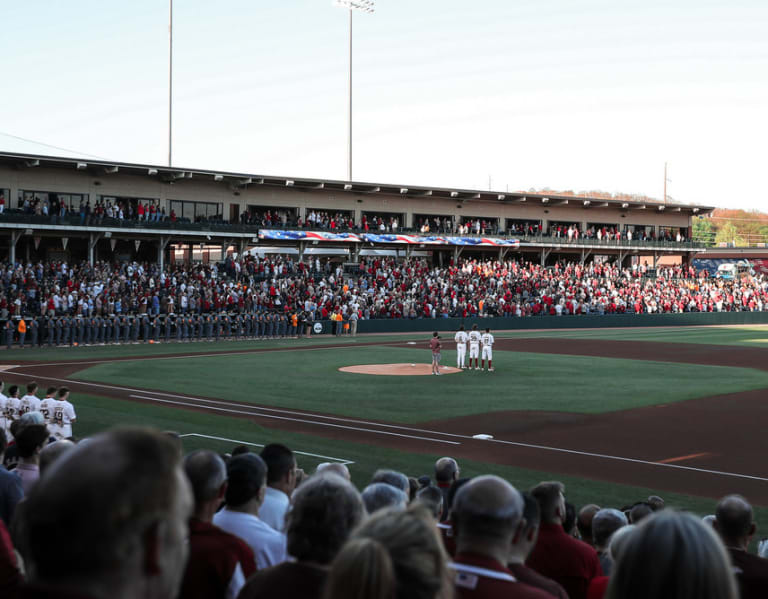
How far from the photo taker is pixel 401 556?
283cm

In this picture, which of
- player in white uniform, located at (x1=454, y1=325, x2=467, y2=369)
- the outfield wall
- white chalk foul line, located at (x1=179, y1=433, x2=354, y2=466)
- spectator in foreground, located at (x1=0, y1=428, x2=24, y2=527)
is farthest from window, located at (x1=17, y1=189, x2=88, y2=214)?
spectator in foreground, located at (x1=0, y1=428, x2=24, y2=527)

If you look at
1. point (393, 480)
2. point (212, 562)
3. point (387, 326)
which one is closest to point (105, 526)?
point (212, 562)

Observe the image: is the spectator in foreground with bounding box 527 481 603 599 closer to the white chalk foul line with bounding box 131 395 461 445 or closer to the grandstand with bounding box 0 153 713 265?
the white chalk foul line with bounding box 131 395 461 445

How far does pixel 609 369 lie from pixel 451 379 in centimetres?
740

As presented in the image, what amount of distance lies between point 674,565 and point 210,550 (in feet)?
8.66

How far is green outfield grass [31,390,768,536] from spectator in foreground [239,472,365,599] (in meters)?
9.02

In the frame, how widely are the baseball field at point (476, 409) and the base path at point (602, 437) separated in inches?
1.8

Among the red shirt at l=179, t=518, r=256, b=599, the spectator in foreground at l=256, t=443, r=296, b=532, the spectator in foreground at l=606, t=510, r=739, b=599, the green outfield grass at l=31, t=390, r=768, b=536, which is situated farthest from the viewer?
the green outfield grass at l=31, t=390, r=768, b=536

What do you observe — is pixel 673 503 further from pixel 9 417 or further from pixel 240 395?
pixel 240 395

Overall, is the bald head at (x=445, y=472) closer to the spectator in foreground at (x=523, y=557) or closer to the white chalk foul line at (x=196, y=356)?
the spectator in foreground at (x=523, y=557)

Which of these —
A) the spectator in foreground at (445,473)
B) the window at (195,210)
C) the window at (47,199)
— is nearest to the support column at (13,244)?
the window at (47,199)

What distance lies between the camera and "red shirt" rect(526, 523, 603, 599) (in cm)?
562

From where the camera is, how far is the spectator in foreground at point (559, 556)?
563cm

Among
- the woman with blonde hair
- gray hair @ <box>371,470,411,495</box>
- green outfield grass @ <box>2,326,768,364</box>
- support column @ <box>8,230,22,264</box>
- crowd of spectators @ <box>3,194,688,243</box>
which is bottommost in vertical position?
green outfield grass @ <box>2,326,768,364</box>
